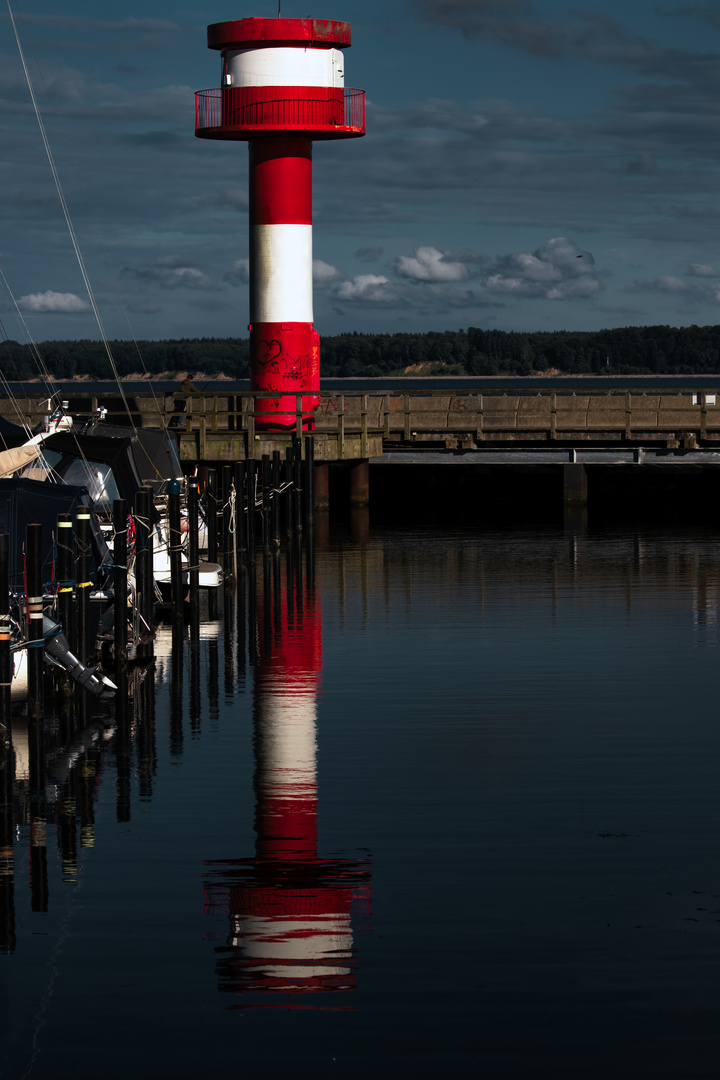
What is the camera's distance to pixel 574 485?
3534 cm

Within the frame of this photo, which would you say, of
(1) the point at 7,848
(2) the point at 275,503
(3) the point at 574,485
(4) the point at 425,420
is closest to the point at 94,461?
(2) the point at 275,503

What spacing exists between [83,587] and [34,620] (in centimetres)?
197

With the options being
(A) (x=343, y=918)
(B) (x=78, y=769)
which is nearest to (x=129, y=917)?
(A) (x=343, y=918)

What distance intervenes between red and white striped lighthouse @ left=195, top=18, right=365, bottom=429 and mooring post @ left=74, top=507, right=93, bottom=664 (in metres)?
17.9

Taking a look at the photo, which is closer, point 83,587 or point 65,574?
point 65,574

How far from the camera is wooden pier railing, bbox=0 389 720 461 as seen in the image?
→ 33031 millimetres

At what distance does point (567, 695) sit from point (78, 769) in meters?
4.81

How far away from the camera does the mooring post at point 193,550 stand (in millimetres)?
19844

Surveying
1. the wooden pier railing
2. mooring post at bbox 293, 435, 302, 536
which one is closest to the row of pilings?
mooring post at bbox 293, 435, 302, 536

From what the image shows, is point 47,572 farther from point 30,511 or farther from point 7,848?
point 7,848

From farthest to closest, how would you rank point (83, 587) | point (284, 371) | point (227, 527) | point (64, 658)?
point (284, 371) < point (227, 527) < point (83, 587) < point (64, 658)

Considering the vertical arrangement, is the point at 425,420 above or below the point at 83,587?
above

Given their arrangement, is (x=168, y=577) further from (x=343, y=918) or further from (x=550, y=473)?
(x=550, y=473)

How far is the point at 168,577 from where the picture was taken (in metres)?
20.5
